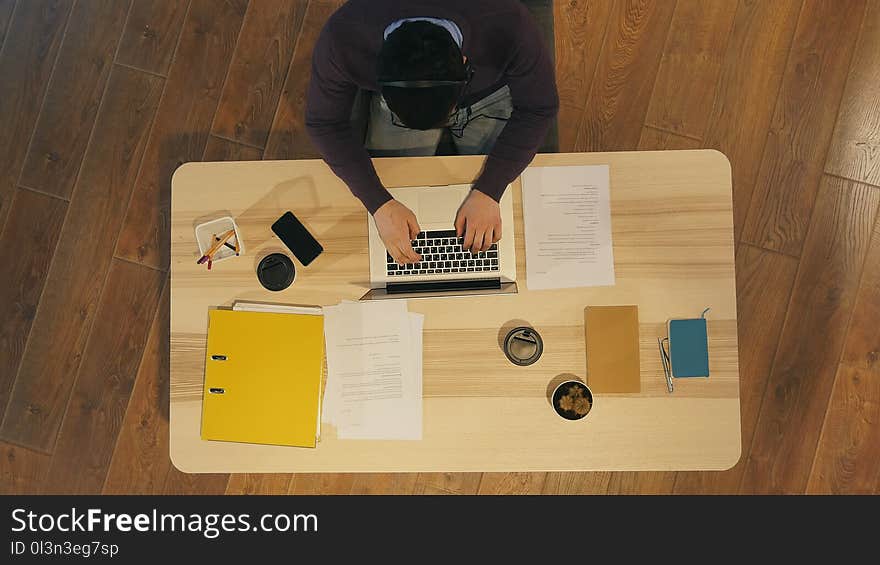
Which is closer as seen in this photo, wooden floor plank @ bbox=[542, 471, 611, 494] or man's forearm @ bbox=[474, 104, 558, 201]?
man's forearm @ bbox=[474, 104, 558, 201]

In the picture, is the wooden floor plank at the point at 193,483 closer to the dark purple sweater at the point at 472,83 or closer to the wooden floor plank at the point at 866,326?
the dark purple sweater at the point at 472,83

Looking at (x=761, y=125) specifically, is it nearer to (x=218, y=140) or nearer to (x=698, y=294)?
(x=698, y=294)

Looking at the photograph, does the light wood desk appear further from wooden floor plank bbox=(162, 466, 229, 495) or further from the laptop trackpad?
wooden floor plank bbox=(162, 466, 229, 495)

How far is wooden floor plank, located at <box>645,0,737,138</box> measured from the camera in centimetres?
194

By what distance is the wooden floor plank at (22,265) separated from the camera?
2002 millimetres

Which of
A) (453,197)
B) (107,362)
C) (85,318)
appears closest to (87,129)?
(85,318)

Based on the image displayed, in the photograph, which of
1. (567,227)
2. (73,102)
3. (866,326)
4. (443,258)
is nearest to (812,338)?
(866,326)

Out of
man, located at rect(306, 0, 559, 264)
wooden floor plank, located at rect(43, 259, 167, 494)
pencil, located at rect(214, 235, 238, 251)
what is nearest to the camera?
man, located at rect(306, 0, 559, 264)

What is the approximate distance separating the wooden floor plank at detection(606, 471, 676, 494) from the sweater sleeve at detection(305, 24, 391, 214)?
125cm

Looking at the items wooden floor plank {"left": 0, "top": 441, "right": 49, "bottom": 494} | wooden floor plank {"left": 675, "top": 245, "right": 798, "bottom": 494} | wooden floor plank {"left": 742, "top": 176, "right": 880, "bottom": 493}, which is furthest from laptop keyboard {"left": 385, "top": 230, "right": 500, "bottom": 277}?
wooden floor plank {"left": 0, "top": 441, "right": 49, "bottom": 494}

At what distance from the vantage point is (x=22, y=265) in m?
2.02

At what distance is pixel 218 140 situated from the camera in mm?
2002

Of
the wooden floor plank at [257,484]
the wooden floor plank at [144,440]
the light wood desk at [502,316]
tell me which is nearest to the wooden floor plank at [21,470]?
the wooden floor plank at [144,440]

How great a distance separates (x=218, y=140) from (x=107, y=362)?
0.84 metres
